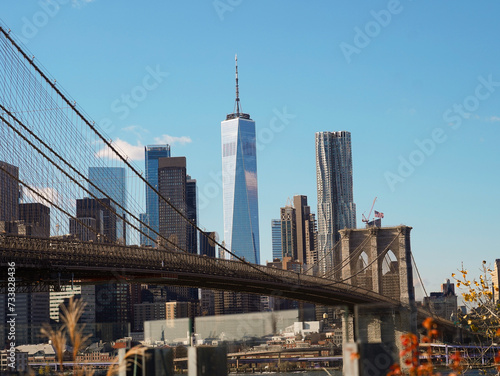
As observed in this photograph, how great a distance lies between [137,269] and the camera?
36.9 metres

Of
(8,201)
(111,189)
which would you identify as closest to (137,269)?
(8,201)

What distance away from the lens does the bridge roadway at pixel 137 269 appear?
31.4 metres

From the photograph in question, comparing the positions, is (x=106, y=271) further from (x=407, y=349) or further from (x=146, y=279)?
(x=407, y=349)

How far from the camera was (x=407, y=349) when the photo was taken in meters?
5.84

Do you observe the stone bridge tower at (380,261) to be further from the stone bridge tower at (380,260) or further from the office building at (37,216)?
the office building at (37,216)

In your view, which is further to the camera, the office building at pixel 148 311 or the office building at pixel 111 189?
the office building at pixel 148 311

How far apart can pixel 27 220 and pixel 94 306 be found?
5900 centimetres

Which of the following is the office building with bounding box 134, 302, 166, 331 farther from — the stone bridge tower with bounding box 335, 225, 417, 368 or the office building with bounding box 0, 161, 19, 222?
the office building with bounding box 0, 161, 19, 222

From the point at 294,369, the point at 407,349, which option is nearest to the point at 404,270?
the point at 294,369

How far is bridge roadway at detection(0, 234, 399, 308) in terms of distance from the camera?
103ft

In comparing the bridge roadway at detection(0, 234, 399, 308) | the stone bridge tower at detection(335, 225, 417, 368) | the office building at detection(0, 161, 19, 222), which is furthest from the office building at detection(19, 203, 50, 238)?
the stone bridge tower at detection(335, 225, 417, 368)

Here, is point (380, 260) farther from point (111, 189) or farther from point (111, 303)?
point (111, 189)

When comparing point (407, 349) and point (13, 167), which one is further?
point (13, 167)

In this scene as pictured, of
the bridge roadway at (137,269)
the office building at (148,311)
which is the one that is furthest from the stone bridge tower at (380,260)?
the office building at (148,311)
